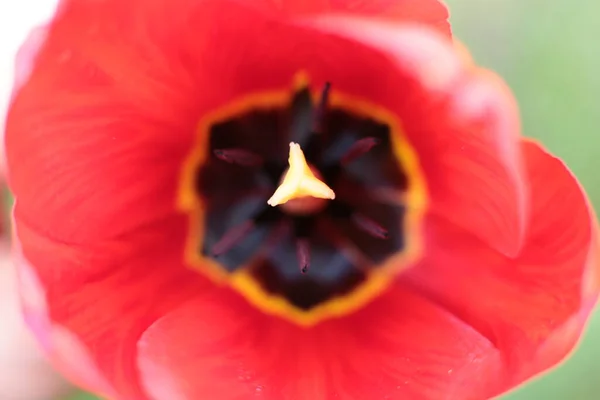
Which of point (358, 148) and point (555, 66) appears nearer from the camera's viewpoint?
point (358, 148)

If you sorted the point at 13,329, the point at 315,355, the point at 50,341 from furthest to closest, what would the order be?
the point at 13,329 → the point at 315,355 → the point at 50,341

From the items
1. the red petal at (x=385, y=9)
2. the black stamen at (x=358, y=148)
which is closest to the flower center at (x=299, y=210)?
→ the black stamen at (x=358, y=148)

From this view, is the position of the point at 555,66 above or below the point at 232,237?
above

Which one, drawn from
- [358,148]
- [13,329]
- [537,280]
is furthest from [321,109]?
[13,329]

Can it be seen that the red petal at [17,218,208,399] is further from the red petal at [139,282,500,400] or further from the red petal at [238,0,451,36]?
the red petal at [238,0,451,36]

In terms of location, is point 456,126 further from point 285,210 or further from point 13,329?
point 13,329

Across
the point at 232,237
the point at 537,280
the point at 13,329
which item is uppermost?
the point at 537,280

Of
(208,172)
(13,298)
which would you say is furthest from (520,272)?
(13,298)

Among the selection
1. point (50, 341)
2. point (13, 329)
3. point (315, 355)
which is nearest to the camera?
point (50, 341)

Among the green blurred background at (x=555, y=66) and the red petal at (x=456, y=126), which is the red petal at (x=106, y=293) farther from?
the green blurred background at (x=555, y=66)
